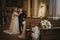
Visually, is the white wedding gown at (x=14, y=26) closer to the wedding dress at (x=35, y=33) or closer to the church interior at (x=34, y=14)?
the church interior at (x=34, y=14)

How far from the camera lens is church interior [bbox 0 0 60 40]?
4.58 metres

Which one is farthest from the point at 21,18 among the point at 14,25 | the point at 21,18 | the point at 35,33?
the point at 35,33

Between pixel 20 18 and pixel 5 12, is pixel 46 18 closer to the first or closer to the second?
pixel 20 18

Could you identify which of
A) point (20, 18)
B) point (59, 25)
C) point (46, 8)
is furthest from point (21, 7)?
point (59, 25)

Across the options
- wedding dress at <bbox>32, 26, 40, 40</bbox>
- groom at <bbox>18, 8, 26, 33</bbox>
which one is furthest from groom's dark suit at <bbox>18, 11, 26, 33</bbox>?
wedding dress at <bbox>32, 26, 40, 40</bbox>

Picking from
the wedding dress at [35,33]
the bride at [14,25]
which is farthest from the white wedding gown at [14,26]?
the wedding dress at [35,33]

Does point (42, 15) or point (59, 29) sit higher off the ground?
point (42, 15)

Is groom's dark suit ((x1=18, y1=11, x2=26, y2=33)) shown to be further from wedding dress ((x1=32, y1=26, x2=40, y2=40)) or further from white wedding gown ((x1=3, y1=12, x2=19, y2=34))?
wedding dress ((x1=32, y1=26, x2=40, y2=40))

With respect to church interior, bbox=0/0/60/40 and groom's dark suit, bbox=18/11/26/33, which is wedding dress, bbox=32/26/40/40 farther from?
groom's dark suit, bbox=18/11/26/33

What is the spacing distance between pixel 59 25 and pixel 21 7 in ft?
3.03

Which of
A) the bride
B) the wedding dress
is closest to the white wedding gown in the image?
the bride

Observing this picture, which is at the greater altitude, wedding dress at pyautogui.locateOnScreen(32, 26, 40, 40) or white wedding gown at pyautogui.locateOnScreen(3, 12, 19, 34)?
white wedding gown at pyautogui.locateOnScreen(3, 12, 19, 34)

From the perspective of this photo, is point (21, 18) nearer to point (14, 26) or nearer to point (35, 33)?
point (14, 26)

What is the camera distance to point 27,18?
15.1 ft
